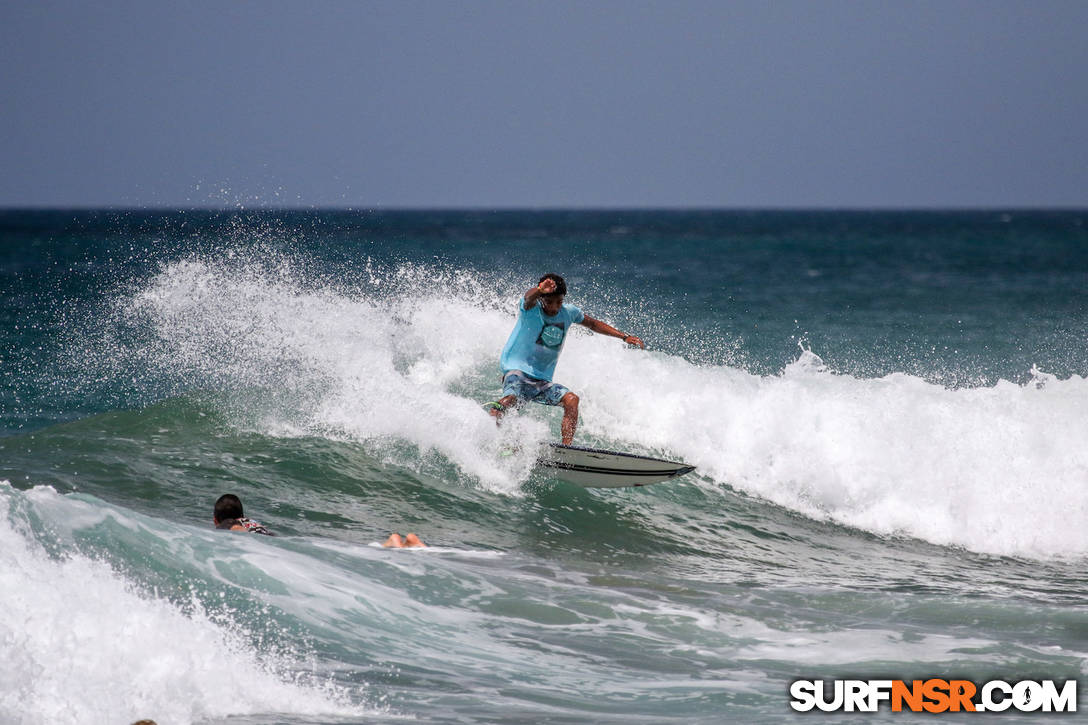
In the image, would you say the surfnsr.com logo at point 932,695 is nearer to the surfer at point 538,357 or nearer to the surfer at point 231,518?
the surfer at point 231,518

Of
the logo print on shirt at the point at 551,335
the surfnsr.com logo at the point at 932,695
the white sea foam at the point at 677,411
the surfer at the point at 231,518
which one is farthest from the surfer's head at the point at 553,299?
the surfnsr.com logo at the point at 932,695

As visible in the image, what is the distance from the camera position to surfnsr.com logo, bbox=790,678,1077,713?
5.93 metres

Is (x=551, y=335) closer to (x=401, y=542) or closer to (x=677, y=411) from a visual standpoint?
(x=401, y=542)

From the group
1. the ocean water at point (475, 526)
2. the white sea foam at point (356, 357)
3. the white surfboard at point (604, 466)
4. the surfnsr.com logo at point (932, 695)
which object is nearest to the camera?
the ocean water at point (475, 526)

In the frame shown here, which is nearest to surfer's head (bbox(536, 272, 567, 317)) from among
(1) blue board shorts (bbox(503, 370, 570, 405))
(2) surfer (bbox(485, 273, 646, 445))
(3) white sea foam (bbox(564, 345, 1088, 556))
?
(2) surfer (bbox(485, 273, 646, 445))

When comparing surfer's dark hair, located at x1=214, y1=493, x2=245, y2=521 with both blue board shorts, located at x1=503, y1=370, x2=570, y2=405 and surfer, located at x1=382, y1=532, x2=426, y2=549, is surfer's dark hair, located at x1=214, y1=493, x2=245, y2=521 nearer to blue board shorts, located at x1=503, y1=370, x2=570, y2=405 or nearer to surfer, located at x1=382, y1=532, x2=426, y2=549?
surfer, located at x1=382, y1=532, x2=426, y2=549

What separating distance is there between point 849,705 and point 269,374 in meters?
8.56

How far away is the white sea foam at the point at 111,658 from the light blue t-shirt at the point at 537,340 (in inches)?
185

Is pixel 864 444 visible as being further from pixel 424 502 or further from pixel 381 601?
pixel 381 601

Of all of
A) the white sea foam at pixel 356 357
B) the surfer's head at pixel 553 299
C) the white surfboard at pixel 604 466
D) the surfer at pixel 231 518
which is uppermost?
the surfer's head at pixel 553 299

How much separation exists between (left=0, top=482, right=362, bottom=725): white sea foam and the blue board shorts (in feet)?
15.0

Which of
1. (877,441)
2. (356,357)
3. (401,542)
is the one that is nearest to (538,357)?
(401,542)

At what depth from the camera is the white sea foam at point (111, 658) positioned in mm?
4996

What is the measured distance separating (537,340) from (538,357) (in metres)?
0.16
